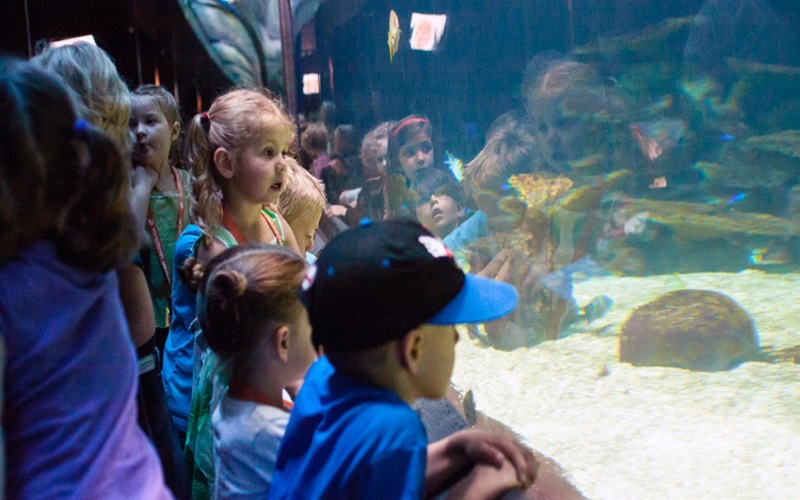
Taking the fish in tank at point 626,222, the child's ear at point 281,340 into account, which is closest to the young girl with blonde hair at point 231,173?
the child's ear at point 281,340

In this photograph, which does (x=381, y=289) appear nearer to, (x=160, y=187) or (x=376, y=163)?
(x=160, y=187)

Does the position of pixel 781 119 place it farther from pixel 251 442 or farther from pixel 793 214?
pixel 251 442

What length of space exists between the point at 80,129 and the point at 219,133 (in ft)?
3.86

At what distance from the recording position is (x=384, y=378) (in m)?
1.01

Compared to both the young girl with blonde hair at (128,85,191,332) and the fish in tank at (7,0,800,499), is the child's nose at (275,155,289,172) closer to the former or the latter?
the young girl with blonde hair at (128,85,191,332)

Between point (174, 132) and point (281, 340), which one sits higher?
point (174, 132)

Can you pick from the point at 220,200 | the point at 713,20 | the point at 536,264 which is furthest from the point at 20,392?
the point at 713,20

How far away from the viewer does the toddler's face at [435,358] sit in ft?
3.40

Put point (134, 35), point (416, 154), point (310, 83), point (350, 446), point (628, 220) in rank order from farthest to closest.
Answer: point (310, 83) < point (134, 35) < point (416, 154) < point (628, 220) < point (350, 446)

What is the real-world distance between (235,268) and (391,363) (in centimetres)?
51

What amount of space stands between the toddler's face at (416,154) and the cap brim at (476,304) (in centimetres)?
202

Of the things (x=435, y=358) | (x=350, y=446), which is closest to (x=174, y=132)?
(x=435, y=358)

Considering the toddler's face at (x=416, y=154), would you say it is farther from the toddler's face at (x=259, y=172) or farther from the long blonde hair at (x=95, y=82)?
the long blonde hair at (x=95, y=82)

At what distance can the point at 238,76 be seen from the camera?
213 inches
